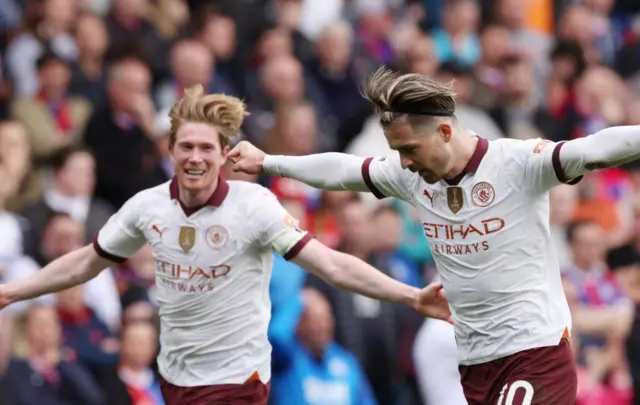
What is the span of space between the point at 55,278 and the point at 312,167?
1.77 m

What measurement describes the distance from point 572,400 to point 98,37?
7477 mm

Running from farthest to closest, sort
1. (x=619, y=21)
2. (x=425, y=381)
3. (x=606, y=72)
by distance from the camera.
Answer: (x=619, y=21) < (x=606, y=72) < (x=425, y=381)

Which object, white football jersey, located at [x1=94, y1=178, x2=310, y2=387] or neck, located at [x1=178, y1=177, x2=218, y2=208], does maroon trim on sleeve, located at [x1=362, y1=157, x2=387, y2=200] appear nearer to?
white football jersey, located at [x1=94, y1=178, x2=310, y2=387]

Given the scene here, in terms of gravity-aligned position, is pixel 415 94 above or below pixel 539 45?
below

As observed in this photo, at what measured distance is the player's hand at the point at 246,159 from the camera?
27.9 ft

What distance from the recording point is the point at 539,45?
1828cm

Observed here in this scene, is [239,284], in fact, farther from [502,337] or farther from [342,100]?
[342,100]

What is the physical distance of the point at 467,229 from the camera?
26.2ft

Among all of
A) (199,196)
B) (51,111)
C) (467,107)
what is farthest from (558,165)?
(467,107)

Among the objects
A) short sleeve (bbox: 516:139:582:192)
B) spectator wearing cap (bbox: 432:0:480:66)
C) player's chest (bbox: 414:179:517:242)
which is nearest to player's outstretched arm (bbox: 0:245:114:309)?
player's chest (bbox: 414:179:517:242)

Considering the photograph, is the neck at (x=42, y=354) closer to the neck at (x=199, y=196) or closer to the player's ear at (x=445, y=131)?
the neck at (x=199, y=196)

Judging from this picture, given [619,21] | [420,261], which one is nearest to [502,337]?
[420,261]

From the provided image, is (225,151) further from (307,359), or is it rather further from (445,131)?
(307,359)

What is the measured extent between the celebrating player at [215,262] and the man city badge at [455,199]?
76cm
